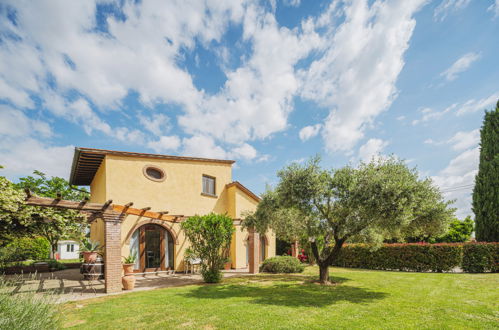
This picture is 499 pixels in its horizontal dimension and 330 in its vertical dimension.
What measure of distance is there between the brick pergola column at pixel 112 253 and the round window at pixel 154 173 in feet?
14.2

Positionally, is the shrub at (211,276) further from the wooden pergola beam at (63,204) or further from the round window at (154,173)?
the round window at (154,173)

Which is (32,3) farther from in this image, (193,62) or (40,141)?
(40,141)

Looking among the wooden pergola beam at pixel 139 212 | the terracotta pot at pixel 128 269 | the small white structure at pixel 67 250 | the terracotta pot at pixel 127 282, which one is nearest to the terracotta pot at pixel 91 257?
the terracotta pot at pixel 128 269

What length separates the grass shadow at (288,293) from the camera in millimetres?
7734

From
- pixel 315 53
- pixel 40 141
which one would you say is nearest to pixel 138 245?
pixel 40 141

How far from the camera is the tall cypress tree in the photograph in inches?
581

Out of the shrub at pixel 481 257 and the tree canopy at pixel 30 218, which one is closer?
the tree canopy at pixel 30 218

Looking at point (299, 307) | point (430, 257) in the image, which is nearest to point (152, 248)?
point (299, 307)

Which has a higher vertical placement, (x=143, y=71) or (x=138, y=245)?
(x=143, y=71)

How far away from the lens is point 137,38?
8.08 meters

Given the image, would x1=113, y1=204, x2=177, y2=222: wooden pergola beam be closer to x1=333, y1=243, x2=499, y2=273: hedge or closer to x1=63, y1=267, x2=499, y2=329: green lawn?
x1=63, y1=267, x2=499, y2=329: green lawn

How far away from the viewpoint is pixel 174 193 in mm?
14922

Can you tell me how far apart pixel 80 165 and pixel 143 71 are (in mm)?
8394

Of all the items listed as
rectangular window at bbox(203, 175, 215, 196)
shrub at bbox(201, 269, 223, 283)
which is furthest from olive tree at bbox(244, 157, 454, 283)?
rectangular window at bbox(203, 175, 215, 196)
